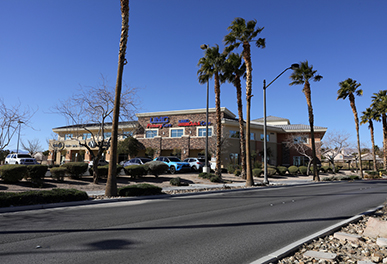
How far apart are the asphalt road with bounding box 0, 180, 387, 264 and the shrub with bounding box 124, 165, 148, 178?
35.1 ft

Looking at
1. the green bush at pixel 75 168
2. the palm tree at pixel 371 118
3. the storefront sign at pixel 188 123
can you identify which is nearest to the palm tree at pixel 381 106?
the palm tree at pixel 371 118

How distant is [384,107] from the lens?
1663 inches

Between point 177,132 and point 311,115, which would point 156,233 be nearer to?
point 311,115

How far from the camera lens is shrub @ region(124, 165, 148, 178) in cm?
2128

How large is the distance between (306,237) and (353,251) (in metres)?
1.14

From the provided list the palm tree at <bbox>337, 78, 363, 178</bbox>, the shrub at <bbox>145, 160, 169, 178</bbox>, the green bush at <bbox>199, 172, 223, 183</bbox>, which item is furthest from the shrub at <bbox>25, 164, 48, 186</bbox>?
the palm tree at <bbox>337, 78, 363, 178</bbox>

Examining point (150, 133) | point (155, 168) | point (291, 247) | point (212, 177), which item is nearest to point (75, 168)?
point (155, 168)

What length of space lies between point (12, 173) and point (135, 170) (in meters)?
8.17

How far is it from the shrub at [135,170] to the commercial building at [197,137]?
770 inches

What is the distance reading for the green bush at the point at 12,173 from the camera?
49.9 feet

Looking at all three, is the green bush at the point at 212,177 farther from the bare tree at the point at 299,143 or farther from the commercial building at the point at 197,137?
the bare tree at the point at 299,143

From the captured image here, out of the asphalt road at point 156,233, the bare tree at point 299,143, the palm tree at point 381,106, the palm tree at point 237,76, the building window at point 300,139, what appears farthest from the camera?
the building window at point 300,139

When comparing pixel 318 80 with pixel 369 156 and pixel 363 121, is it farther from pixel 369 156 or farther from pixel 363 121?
pixel 369 156

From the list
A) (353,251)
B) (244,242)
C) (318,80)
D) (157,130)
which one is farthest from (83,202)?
(157,130)
